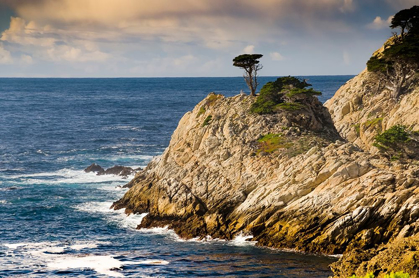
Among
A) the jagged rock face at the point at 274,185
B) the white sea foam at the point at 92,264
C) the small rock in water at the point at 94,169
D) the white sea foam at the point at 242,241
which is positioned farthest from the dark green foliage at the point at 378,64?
the white sea foam at the point at 92,264

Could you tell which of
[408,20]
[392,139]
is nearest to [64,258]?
[392,139]

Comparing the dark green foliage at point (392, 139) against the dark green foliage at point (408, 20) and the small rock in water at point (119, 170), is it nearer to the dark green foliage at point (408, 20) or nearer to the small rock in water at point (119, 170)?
the dark green foliage at point (408, 20)

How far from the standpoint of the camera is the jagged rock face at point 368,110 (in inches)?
3123

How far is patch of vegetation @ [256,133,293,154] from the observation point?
64.1 m

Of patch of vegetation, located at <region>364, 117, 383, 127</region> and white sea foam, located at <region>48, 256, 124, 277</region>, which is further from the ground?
patch of vegetation, located at <region>364, 117, 383, 127</region>

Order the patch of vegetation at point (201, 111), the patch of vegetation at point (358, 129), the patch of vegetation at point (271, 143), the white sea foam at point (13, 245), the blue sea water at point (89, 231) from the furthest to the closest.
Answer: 1. the patch of vegetation at point (358, 129)
2. the patch of vegetation at point (201, 111)
3. the patch of vegetation at point (271, 143)
4. the white sea foam at point (13, 245)
5. the blue sea water at point (89, 231)

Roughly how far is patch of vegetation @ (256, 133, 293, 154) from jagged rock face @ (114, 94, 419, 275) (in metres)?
0.12

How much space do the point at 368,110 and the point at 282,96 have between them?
1805 cm

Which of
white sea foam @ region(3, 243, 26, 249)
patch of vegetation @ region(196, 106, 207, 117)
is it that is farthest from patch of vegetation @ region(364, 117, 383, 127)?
white sea foam @ region(3, 243, 26, 249)

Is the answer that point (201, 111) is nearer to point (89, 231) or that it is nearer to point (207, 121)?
point (207, 121)

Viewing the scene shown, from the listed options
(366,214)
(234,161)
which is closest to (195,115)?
(234,161)

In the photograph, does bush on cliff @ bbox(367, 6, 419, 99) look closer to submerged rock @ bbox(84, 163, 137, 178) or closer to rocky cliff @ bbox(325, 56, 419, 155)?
rocky cliff @ bbox(325, 56, 419, 155)

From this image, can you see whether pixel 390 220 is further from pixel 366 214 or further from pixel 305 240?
pixel 305 240

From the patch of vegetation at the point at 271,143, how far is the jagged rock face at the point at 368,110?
1447cm
